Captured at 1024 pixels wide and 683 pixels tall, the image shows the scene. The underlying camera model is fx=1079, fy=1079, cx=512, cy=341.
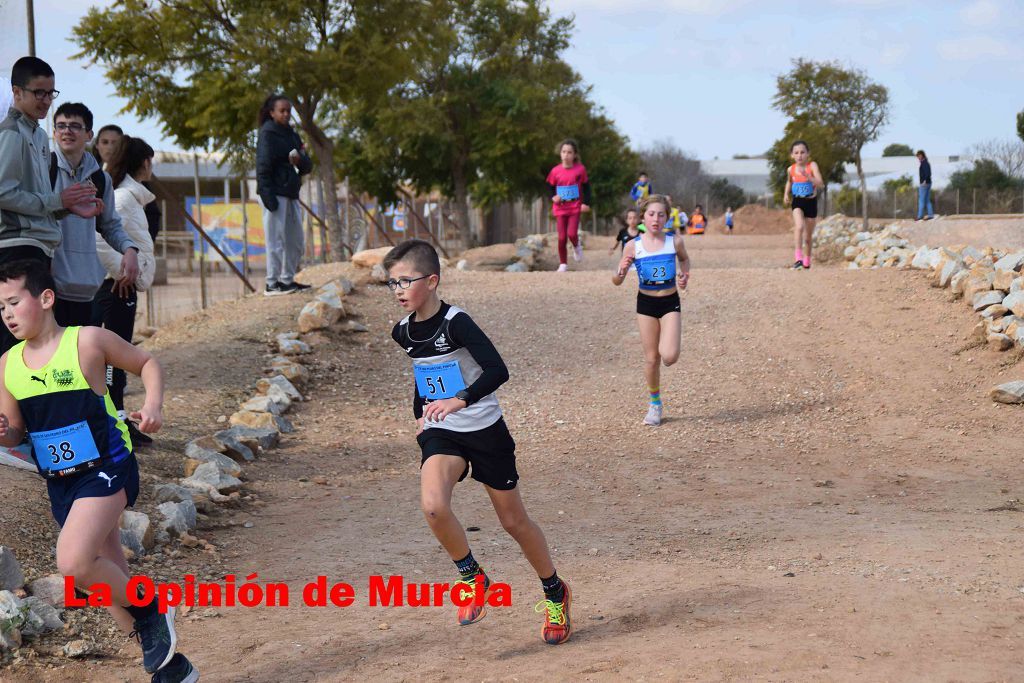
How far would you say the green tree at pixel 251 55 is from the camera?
57.1 feet

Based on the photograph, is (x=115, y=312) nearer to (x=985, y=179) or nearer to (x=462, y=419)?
(x=462, y=419)

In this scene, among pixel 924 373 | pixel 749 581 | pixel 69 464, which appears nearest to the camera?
pixel 69 464

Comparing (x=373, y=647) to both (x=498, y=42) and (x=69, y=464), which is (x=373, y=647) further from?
(x=498, y=42)

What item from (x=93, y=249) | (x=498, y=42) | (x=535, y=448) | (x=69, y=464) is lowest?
(x=535, y=448)

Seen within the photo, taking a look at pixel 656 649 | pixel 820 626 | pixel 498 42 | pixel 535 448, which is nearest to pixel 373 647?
pixel 656 649

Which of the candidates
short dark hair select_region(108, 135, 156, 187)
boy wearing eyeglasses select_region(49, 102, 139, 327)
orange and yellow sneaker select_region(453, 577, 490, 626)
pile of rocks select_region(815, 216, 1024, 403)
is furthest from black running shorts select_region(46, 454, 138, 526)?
pile of rocks select_region(815, 216, 1024, 403)

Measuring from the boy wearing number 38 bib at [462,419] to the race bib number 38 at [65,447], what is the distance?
3.85 ft

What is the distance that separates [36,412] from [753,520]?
12.9 feet

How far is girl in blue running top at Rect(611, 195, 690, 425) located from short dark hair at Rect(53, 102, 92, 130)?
392cm

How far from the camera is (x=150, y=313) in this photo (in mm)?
13891

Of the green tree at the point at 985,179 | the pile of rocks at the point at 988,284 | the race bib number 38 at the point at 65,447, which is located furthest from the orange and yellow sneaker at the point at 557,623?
the green tree at the point at 985,179

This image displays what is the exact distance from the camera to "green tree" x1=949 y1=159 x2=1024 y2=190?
46156mm

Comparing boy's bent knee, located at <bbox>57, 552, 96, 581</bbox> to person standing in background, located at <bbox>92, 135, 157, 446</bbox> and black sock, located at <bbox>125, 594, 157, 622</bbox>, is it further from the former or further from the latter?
person standing in background, located at <bbox>92, 135, 157, 446</bbox>

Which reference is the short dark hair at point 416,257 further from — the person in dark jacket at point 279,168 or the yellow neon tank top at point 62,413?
the person in dark jacket at point 279,168
